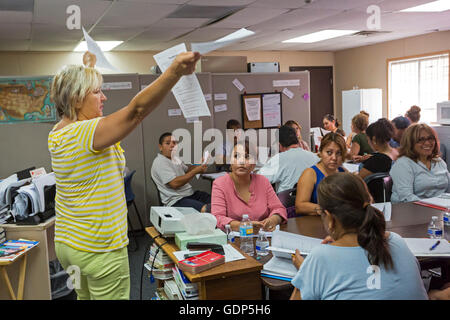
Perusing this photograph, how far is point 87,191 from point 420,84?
8.46m

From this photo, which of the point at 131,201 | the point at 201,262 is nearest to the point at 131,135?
the point at 131,201

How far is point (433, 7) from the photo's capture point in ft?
18.2

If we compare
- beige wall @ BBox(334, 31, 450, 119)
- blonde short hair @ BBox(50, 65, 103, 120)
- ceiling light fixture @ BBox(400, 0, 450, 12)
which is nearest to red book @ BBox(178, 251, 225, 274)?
blonde short hair @ BBox(50, 65, 103, 120)

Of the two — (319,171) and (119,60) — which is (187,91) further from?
(119,60)

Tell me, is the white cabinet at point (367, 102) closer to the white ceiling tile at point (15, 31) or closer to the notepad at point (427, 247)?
the white ceiling tile at point (15, 31)

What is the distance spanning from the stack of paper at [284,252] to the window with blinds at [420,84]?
707 cm

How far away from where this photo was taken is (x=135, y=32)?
6.36 metres

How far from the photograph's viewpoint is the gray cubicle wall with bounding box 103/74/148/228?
4.77 m

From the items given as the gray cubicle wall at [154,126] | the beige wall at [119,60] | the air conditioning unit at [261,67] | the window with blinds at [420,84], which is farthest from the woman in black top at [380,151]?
the beige wall at [119,60]

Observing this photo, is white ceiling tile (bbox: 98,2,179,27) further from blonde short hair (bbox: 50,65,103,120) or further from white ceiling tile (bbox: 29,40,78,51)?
blonde short hair (bbox: 50,65,103,120)

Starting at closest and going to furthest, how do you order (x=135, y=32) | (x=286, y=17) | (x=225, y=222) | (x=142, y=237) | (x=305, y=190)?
1. (x=225, y=222)
2. (x=305, y=190)
3. (x=142, y=237)
4. (x=286, y=17)
5. (x=135, y=32)

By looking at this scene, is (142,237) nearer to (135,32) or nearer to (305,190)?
(305,190)
